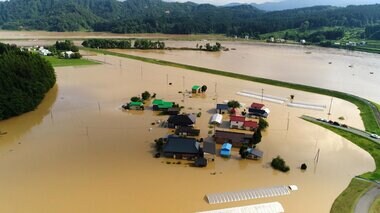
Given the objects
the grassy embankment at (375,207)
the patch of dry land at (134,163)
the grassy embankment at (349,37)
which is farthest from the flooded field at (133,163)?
the grassy embankment at (349,37)

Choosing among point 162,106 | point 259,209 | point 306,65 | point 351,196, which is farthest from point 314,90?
point 259,209

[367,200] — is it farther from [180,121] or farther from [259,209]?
[180,121]

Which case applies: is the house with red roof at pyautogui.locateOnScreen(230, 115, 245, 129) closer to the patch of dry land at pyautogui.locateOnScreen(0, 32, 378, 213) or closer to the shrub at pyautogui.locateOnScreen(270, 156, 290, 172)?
the patch of dry land at pyautogui.locateOnScreen(0, 32, 378, 213)

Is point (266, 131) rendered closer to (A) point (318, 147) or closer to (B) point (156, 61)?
(A) point (318, 147)

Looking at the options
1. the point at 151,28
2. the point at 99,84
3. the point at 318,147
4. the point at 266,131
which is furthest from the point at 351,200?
the point at 151,28

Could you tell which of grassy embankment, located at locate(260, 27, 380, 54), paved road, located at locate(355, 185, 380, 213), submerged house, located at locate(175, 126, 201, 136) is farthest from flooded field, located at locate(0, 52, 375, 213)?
grassy embankment, located at locate(260, 27, 380, 54)

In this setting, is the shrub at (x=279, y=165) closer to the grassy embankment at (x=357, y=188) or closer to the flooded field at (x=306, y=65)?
the grassy embankment at (x=357, y=188)
